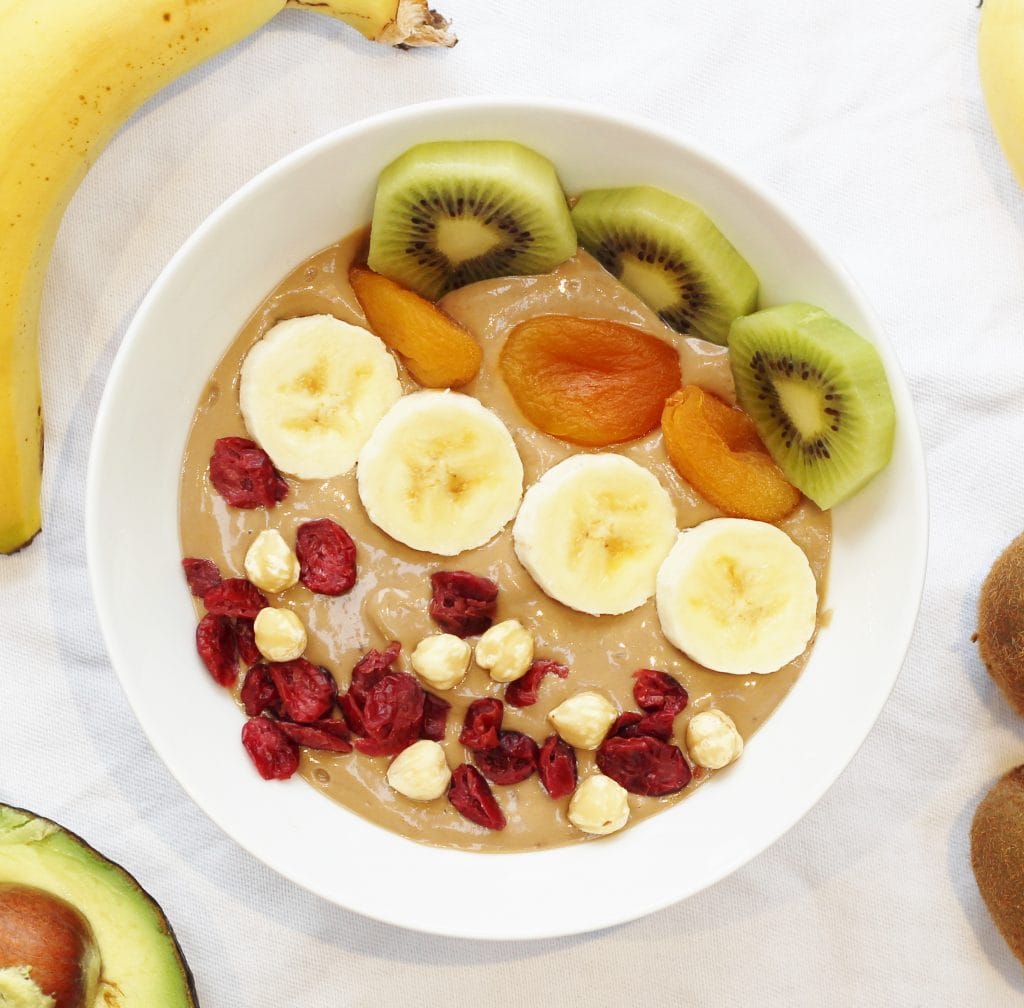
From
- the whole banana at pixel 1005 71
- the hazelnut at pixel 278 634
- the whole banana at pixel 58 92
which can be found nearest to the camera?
the whole banana at pixel 58 92

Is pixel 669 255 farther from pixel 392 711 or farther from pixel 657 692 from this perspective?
pixel 392 711

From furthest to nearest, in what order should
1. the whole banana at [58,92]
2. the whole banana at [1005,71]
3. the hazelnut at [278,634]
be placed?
the whole banana at [1005,71], the hazelnut at [278,634], the whole banana at [58,92]

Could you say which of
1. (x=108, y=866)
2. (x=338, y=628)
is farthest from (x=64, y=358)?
(x=108, y=866)

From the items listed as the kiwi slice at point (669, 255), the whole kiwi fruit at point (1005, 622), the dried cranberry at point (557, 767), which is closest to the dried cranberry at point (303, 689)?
the dried cranberry at point (557, 767)

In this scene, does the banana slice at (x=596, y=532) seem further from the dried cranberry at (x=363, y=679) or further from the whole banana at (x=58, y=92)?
the whole banana at (x=58, y=92)

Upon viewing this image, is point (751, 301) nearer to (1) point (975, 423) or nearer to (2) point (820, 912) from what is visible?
(1) point (975, 423)

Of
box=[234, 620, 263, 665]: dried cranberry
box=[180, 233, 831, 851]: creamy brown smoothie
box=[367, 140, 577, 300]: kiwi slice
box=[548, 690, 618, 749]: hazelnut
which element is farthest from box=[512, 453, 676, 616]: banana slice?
box=[234, 620, 263, 665]: dried cranberry

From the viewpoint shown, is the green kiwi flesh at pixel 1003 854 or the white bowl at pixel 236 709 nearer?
the white bowl at pixel 236 709
